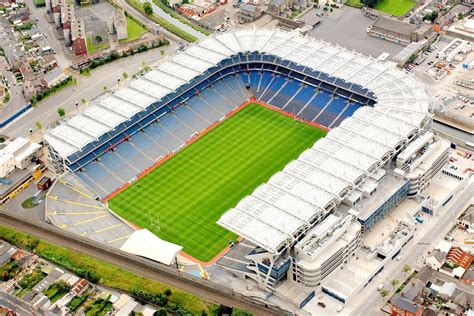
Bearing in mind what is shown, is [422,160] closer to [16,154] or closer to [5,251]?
[5,251]

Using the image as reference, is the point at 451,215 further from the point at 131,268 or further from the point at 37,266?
the point at 37,266

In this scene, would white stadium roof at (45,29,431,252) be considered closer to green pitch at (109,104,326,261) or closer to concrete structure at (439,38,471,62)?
green pitch at (109,104,326,261)

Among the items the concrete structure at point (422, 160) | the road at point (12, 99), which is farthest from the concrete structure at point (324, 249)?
the road at point (12, 99)

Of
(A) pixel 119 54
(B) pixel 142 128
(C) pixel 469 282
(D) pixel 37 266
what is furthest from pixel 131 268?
(A) pixel 119 54

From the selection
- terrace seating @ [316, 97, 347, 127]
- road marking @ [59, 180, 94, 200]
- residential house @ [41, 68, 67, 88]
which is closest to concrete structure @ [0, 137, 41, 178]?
road marking @ [59, 180, 94, 200]

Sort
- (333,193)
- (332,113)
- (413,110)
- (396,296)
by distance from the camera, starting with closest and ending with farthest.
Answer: (396,296) → (333,193) → (413,110) → (332,113)

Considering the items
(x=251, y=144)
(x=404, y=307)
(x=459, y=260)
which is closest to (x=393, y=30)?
(x=251, y=144)
